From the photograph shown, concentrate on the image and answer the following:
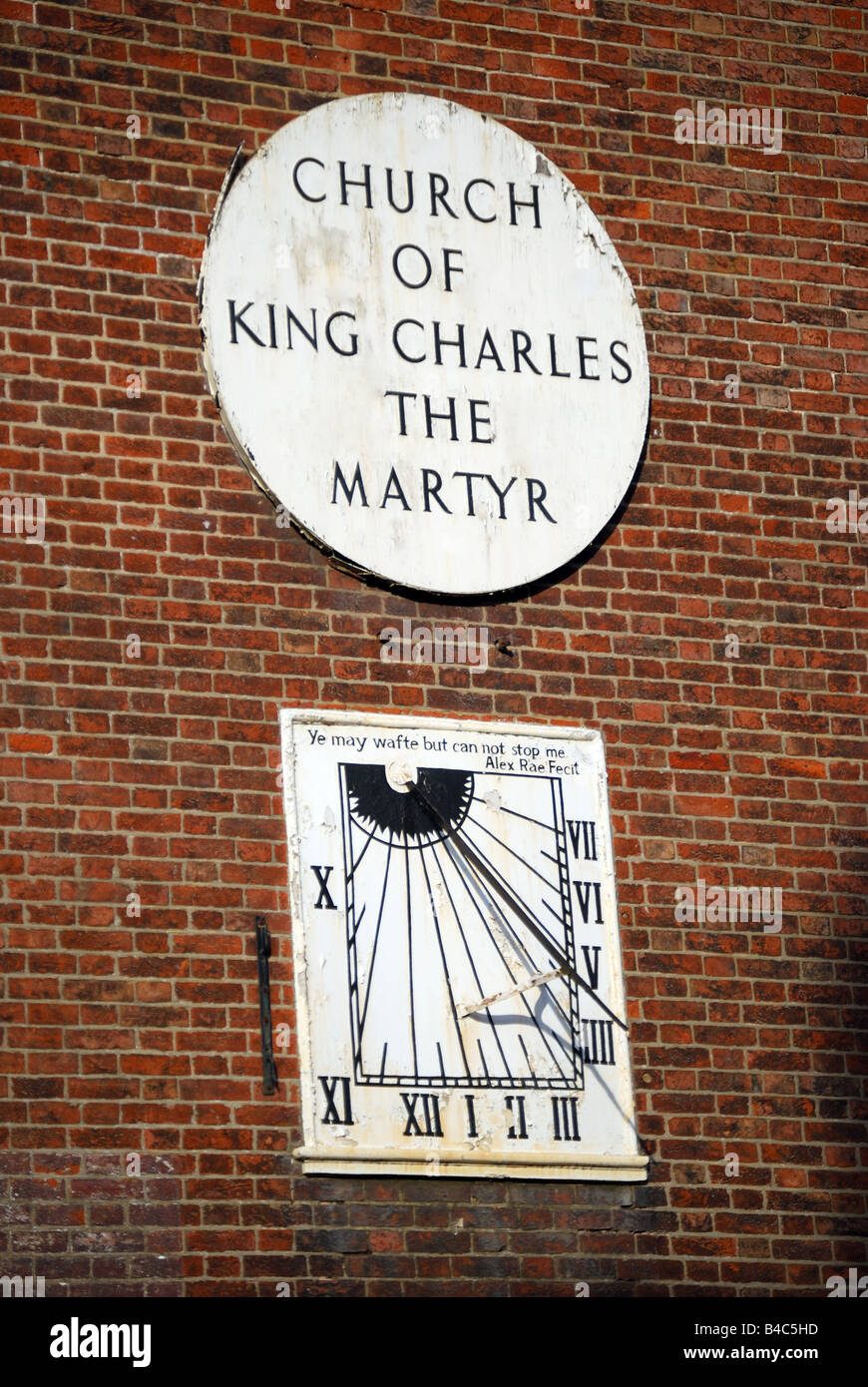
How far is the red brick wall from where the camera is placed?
841 cm

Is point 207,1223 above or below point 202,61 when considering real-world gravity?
below

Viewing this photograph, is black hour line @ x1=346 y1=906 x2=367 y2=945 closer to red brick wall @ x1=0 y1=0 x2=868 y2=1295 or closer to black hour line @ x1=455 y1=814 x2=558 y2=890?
red brick wall @ x1=0 y1=0 x2=868 y2=1295

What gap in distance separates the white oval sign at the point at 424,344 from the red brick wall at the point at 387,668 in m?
0.13

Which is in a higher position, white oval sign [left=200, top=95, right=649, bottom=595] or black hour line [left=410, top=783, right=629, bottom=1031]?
white oval sign [left=200, top=95, right=649, bottom=595]

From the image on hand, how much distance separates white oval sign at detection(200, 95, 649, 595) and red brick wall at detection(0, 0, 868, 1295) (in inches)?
4.9

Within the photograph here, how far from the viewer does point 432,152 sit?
9.80m

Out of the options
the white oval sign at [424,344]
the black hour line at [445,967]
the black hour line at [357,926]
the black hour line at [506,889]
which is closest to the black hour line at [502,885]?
the black hour line at [506,889]

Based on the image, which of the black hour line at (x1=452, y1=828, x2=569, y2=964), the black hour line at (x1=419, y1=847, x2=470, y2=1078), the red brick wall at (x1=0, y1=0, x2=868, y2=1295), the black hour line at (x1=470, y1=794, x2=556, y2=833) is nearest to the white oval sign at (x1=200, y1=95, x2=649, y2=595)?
the red brick wall at (x1=0, y1=0, x2=868, y2=1295)

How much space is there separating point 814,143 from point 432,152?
162cm

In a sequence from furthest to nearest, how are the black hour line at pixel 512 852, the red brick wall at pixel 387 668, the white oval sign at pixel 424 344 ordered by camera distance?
the white oval sign at pixel 424 344 < the black hour line at pixel 512 852 < the red brick wall at pixel 387 668

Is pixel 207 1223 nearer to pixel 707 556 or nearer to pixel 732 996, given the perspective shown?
pixel 732 996

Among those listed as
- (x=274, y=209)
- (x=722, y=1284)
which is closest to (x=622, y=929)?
(x=722, y=1284)

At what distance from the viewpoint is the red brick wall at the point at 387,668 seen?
841 cm

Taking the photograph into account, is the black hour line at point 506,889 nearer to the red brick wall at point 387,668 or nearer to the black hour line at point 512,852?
Result: the black hour line at point 512,852
